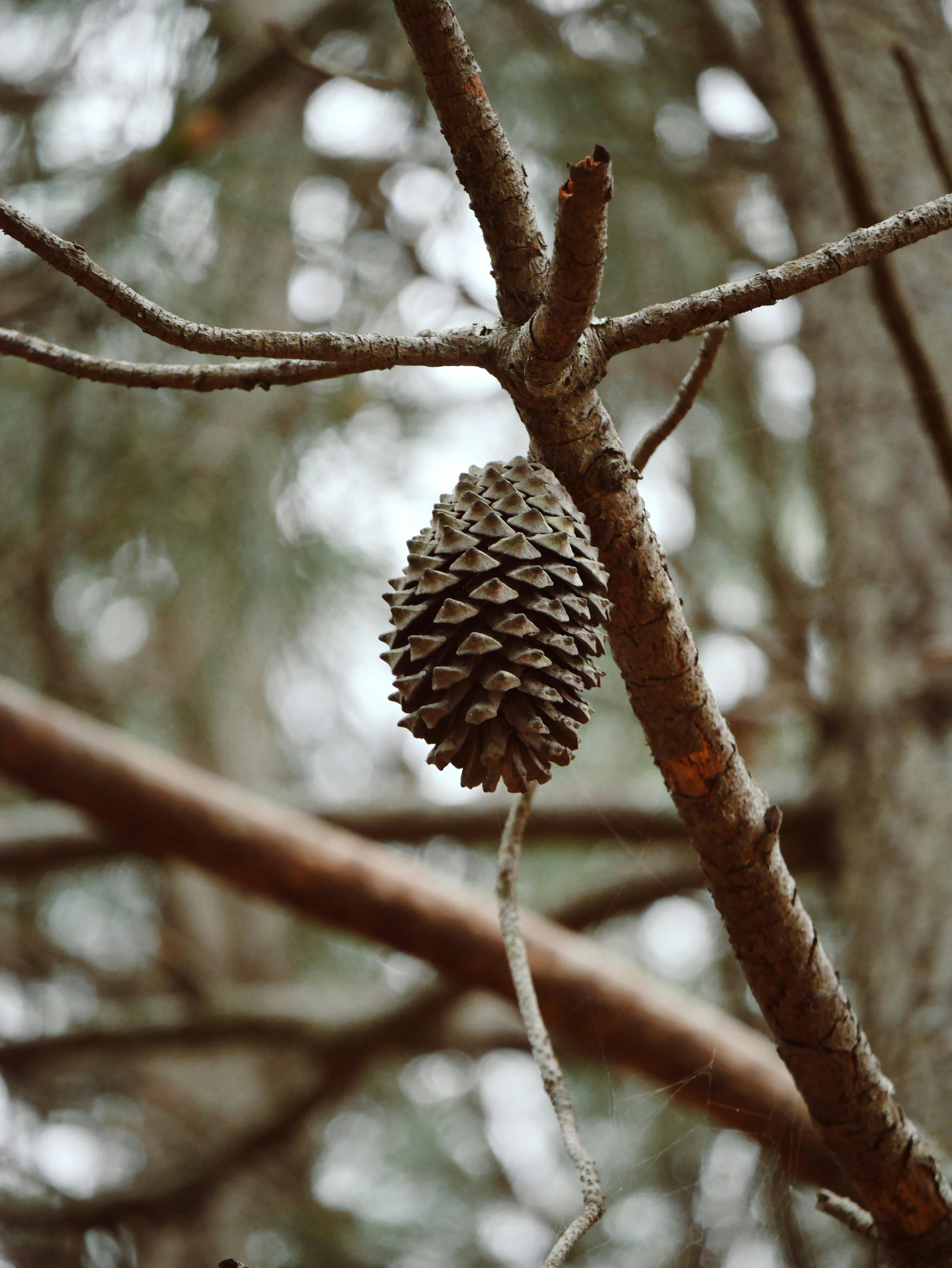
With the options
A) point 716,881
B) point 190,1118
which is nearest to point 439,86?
point 716,881

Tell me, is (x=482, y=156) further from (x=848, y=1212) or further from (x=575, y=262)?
(x=848, y=1212)

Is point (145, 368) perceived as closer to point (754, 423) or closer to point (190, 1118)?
point (754, 423)

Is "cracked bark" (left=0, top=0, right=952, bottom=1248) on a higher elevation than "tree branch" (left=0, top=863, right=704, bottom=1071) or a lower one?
higher

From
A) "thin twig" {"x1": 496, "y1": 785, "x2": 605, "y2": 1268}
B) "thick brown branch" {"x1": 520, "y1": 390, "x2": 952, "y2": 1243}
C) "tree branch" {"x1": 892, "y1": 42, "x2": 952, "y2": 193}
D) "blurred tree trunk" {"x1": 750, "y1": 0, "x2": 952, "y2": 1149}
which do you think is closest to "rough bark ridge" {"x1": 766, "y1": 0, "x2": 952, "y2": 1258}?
"blurred tree trunk" {"x1": 750, "y1": 0, "x2": 952, "y2": 1149}

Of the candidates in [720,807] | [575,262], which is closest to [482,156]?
[575,262]

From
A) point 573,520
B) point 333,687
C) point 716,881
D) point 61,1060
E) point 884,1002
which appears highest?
point 333,687

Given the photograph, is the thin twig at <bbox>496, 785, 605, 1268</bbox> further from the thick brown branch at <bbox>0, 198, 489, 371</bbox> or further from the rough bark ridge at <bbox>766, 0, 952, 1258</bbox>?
the rough bark ridge at <bbox>766, 0, 952, 1258</bbox>
